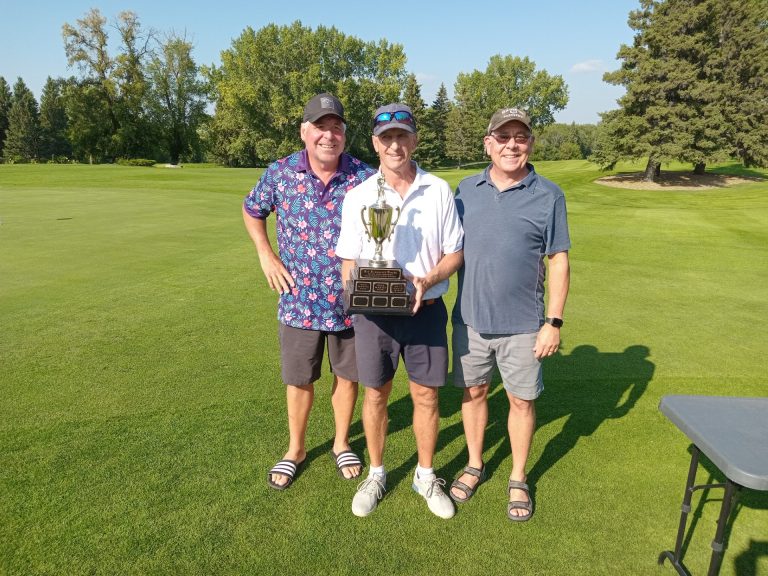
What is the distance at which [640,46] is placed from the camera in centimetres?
2764

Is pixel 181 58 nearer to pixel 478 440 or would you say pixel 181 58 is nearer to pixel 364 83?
pixel 364 83

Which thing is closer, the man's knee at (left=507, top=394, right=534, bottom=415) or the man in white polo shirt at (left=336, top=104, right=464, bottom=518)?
the man in white polo shirt at (left=336, top=104, right=464, bottom=518)

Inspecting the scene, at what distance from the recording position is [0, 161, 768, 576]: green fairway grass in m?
2.62

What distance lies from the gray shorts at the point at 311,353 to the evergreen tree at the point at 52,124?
242ft

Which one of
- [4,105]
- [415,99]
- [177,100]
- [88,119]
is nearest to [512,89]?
[415,99]

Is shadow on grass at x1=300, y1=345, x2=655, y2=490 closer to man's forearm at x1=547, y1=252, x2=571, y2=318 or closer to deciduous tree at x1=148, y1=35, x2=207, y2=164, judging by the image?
man's forearm at x1=547, y1=252, x2=571, y2=318

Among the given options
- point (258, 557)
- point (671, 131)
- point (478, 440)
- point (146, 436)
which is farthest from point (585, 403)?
point (671, 131)

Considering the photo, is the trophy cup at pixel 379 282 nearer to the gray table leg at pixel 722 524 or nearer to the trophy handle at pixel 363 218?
the trophy handle at pixel 363 218

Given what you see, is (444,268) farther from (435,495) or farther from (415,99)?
(415,99)

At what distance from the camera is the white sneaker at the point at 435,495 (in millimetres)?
2905

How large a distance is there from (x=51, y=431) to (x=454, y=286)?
5458 mm

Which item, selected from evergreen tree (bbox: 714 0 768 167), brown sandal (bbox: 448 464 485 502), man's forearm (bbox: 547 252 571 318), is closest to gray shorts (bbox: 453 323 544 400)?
man's forearm (bbox: 547 252 571 318)

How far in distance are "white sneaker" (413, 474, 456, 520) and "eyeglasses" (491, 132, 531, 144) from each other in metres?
1.98

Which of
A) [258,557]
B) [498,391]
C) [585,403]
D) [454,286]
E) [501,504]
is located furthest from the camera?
[454,286]
